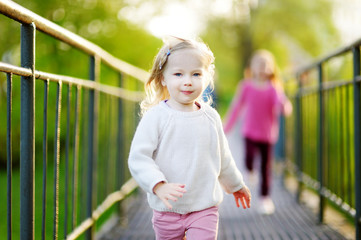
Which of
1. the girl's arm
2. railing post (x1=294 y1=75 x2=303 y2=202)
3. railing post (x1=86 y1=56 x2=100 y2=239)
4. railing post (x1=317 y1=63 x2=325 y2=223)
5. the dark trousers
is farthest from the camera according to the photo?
railing post (x1=294 y1=75 x2=303 y2=202)

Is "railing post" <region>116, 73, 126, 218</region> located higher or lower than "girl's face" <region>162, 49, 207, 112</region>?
lower

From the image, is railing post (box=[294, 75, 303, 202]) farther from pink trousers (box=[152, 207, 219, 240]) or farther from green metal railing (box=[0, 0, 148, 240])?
pink trousers (box=[152, 207, 219, 240])

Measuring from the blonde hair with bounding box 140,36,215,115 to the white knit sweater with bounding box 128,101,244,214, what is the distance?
17 centimetres

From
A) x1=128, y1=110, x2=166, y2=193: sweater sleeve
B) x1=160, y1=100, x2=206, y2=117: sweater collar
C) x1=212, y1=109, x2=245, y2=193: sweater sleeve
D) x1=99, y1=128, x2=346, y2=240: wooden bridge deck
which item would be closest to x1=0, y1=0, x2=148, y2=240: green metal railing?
x1=99, y1=128, x2=346, y2=240: wooden bridge deck

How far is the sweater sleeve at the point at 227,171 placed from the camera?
8.32 feet

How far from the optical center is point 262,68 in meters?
5.43

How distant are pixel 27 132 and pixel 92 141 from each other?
1.34m

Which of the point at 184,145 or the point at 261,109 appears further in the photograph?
the point at 261,109

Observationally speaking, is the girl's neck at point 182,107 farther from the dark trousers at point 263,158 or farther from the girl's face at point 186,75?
the dark trousers at point 263,158

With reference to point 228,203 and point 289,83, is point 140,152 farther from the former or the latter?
point 289,83

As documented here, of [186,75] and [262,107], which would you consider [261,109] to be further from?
[186,75]

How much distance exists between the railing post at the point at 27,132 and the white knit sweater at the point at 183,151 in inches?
17.4

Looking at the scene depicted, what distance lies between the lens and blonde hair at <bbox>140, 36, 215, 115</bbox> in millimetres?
2434

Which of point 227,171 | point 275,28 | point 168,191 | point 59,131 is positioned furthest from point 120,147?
point 275,28
